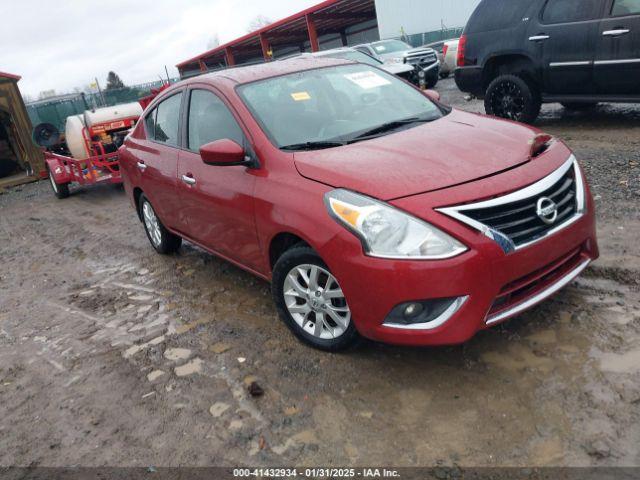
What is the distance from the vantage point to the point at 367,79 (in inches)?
160

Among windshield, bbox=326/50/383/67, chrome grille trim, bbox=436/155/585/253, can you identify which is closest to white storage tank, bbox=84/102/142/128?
windshield, bbox=326/50/383/67

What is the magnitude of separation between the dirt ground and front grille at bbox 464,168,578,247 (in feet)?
2.30

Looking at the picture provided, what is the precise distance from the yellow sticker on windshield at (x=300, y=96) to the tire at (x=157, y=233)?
221 cm

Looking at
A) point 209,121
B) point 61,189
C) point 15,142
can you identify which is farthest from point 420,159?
point 15,142

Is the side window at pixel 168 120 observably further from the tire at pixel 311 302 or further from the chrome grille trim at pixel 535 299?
the chrome grille trim at pixel 535 299

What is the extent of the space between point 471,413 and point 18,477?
2292 millimetres

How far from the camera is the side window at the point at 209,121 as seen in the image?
12.1 ft

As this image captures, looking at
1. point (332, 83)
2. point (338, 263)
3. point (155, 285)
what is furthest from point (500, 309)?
point (155, 285)

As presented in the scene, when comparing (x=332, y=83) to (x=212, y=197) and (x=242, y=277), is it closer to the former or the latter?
(x=212, y=197)

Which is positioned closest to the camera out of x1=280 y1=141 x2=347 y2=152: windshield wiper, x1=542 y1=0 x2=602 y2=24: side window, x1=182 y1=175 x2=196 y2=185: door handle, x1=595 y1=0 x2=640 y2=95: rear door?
x1=280 y1=141 x2=347 y2=152: windshield wiper

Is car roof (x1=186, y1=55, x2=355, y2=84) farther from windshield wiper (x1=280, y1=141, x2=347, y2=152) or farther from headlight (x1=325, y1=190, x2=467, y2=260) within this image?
headlight (x1=325, y1=190, x2=467, y2=260)

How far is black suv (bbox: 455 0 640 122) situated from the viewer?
Answer: 6.55 metres

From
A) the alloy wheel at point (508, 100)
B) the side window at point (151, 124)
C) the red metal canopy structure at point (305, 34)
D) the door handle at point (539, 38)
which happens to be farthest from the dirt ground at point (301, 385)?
the red metal canopy structure at point (305, 34)

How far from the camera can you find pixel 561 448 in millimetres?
2268
